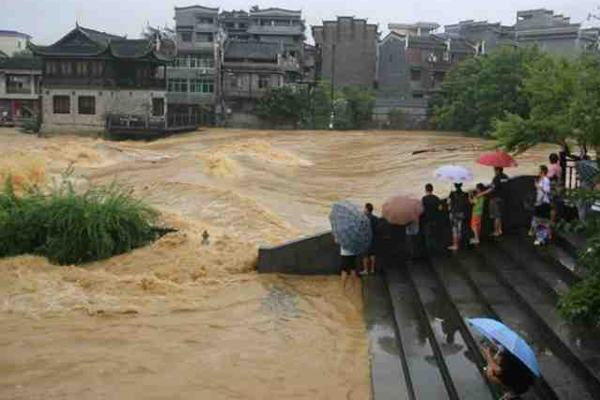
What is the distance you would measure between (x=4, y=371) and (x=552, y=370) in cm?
570

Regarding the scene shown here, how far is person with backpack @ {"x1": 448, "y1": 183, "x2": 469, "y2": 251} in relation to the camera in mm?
10688

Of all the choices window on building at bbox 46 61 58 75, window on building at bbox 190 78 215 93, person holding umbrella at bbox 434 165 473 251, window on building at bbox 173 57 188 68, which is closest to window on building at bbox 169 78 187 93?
window on building at bbox 190 78 215 93

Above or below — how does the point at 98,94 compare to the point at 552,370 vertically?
above

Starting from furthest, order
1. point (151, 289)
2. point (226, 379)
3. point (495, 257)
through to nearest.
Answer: point (151, 289)
point (495, 257)
point (226, 379)

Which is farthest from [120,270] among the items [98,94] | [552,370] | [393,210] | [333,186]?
Result: [98,94]

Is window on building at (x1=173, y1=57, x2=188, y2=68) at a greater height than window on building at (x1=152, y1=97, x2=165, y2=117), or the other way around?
window on building at (x1=173, y1=57, x2=188, y2=68)

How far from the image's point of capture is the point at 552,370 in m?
6.26

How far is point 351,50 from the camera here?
206 ft

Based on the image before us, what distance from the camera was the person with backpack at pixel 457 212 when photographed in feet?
35.1

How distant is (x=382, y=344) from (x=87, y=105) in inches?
1790

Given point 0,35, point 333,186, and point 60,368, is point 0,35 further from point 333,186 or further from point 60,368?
point 60,368

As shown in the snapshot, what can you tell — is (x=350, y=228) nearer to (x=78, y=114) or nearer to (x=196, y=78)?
Answer: (x=78, y=114)

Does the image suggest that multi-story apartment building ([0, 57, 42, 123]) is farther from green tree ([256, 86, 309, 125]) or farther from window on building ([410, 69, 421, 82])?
window on building ([410, 69, 421, 82])

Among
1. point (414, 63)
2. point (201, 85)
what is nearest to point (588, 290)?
point (201, 85)
